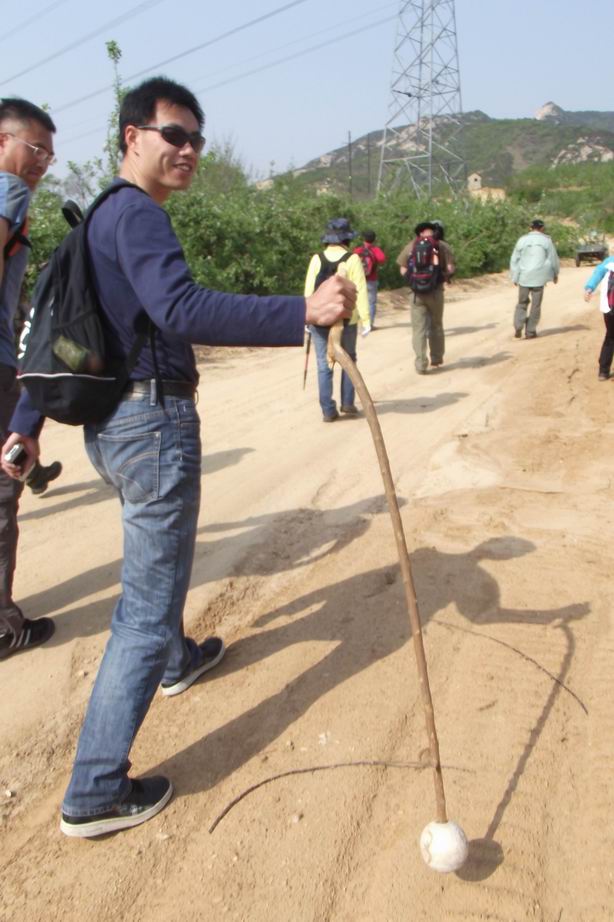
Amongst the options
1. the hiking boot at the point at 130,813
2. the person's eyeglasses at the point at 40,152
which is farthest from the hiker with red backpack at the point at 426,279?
the hiking boot at the point at 130,813

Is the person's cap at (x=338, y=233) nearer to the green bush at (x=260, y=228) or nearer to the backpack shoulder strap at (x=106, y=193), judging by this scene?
the green bush at (x=260, y=228)

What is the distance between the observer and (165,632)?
234 cm

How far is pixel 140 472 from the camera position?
226 centimetres

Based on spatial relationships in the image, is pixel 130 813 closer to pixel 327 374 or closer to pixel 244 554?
pixel 244 554

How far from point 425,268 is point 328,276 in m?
2.79

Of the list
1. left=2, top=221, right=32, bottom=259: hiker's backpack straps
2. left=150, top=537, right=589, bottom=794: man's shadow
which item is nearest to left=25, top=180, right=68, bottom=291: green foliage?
left=2, top=221, right=32, bottom=259: hiker's backpack straps

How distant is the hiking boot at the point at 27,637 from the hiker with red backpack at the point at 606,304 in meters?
6.80

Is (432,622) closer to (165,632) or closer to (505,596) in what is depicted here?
(505,596)

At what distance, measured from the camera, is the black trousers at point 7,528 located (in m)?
3.34

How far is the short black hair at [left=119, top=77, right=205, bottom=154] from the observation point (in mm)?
2213

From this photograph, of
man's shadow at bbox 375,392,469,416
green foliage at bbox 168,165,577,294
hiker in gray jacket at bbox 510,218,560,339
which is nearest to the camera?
man's shadow at bbox 375,392,469,416

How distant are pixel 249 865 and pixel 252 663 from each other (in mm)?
1091

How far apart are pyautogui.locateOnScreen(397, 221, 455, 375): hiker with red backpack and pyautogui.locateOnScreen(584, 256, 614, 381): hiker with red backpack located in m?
1.79

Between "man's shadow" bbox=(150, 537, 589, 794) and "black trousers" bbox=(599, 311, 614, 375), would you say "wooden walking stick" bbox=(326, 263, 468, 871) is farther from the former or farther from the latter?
"black trousers" bbox=(599, 311, 614, 375)
